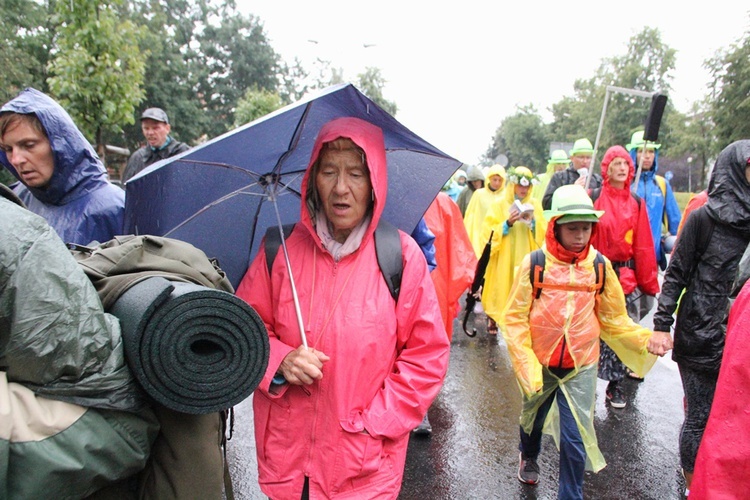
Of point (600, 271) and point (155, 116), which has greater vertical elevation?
point (155, 116)

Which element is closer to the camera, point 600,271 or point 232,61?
point 600,271

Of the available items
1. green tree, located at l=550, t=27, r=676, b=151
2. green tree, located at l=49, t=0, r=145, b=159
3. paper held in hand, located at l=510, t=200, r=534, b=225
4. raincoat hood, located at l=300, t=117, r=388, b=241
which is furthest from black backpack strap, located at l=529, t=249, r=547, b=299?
green tree, located at l=550, t=27, r=676, b=151

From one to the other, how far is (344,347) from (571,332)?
6.05 ft

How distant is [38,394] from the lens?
1162 mm

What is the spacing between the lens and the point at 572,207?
3.25m

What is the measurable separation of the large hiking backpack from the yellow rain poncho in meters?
1.46

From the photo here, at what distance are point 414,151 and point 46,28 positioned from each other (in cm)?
2657

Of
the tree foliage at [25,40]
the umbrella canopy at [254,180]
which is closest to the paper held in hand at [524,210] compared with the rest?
the umbrella canopy at [254,180]

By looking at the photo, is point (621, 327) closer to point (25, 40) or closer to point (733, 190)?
point (733, 190)

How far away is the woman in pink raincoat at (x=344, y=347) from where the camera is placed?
1.92m

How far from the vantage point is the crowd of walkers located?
1.19 metres

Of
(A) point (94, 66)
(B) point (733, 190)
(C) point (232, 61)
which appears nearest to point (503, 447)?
(B) point (733, 190)

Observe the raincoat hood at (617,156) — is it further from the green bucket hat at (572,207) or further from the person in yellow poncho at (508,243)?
the green bucket hat at (572,207)

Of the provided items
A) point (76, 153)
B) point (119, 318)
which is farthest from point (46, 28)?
point (119, 318)
